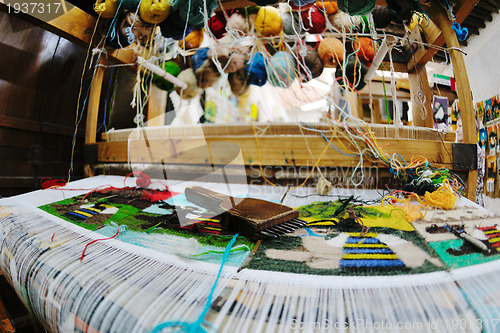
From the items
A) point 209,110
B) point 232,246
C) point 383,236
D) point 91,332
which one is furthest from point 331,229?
point 209,110

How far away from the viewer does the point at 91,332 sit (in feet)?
0.70

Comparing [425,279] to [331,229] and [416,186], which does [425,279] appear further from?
[416,186]

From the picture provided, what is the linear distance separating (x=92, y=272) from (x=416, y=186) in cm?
75

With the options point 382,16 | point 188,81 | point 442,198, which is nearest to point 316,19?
point 382,16

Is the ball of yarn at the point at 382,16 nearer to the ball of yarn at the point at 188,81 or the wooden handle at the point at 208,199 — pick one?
the wooden handle at the point at 208,199

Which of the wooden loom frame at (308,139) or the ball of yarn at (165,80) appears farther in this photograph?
the ball of yarn at (165,80)

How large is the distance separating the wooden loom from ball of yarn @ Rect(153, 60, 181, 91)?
0.96ft

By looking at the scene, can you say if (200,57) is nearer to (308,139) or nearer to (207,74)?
(207,74)

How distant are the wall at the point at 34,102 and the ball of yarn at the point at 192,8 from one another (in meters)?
0.70

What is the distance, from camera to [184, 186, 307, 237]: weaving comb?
1.16 feet

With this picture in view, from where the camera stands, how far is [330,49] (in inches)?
43.6

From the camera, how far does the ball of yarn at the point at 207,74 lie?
130 cm

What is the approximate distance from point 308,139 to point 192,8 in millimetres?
635

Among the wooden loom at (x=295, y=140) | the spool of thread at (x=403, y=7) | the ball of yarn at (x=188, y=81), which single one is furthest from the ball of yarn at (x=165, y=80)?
the spool of thread at (x=403, y=7)
